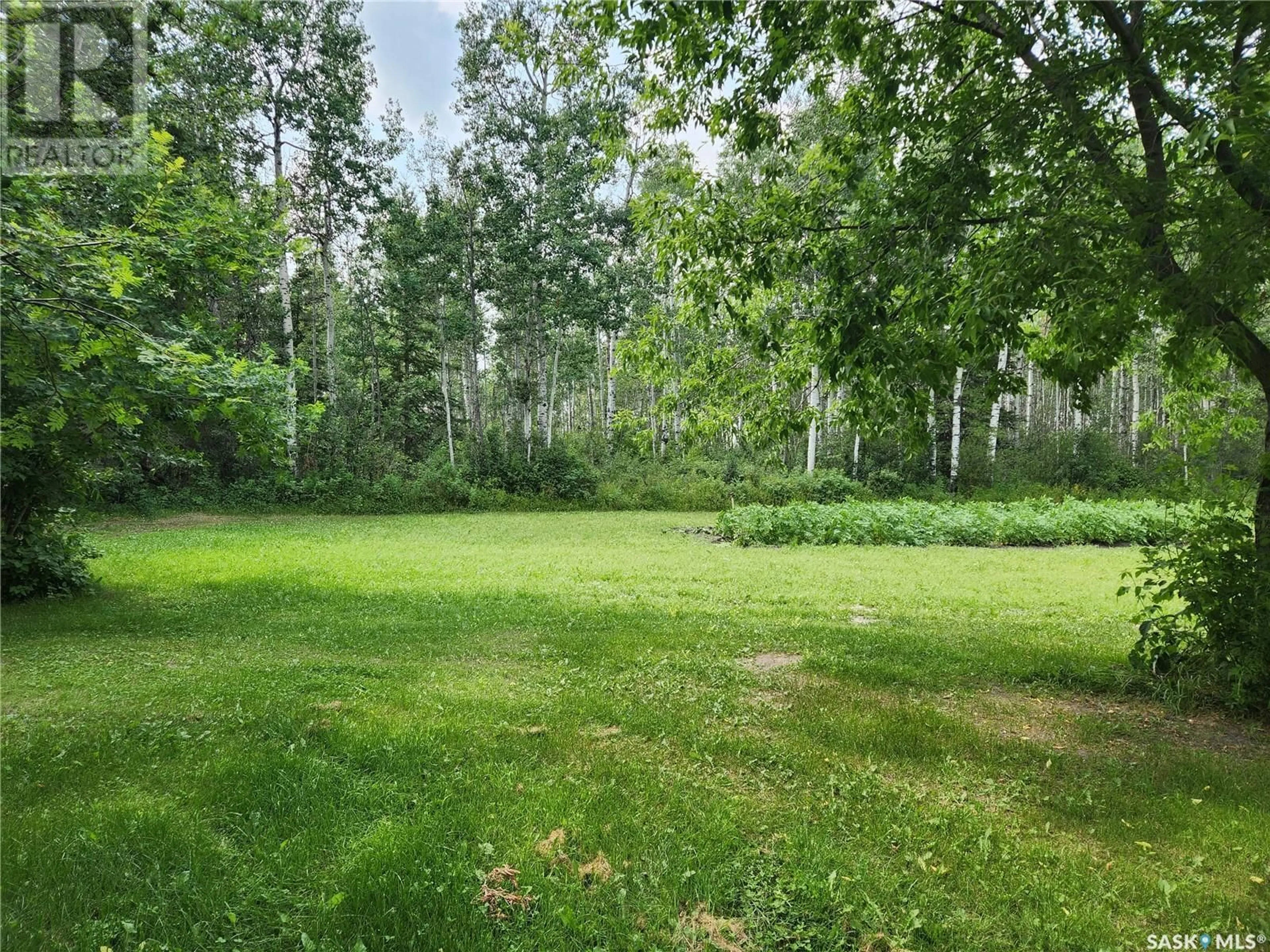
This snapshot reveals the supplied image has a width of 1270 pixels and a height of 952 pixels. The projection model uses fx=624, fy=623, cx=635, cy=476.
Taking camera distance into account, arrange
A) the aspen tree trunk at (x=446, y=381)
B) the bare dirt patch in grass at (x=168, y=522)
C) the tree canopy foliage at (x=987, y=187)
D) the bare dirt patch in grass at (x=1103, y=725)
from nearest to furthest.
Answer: the tree canopy foliage at (x=987, y=187)
the bare dirt patch in grass at (x=1103, y=725)
the bare dirt patch in grass at (x=168, y=522)
the aspen tree trunk at (x=446, y=381)

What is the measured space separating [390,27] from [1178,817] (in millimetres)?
8393

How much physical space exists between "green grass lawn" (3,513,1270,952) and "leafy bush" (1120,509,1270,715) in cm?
37

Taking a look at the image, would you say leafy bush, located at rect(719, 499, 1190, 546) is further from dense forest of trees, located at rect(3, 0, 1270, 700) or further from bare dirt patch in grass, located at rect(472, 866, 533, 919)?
bare dirt patch in grass, located at rect(472, 866, 533, 919)

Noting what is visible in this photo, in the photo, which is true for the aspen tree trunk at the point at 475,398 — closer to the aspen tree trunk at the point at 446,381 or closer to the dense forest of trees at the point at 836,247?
the aspen tree trunk at the point at 446,381

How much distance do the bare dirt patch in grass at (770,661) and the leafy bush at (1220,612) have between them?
2.68 meters

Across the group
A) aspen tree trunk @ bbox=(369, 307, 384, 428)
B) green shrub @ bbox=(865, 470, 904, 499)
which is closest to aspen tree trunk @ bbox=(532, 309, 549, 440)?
aspen tree trunk @ bbox=(369, 307, 384, 428)

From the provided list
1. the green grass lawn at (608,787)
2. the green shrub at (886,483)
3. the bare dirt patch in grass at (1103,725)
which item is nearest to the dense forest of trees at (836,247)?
the bare dirt patch in grass at (1103,725)

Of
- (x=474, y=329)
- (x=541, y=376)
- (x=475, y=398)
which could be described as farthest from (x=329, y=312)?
(x=541, y=376)

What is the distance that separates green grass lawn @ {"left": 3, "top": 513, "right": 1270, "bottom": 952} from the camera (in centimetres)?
242

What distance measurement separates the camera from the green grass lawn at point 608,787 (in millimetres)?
2418

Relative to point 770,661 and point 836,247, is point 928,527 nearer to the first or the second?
point 770,661

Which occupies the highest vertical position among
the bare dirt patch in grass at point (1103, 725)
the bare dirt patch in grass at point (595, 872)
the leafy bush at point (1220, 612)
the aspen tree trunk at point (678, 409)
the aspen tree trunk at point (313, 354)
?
the aspen tree trunk at point (313, 354)

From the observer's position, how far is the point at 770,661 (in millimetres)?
5957

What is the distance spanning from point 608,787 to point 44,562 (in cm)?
860
